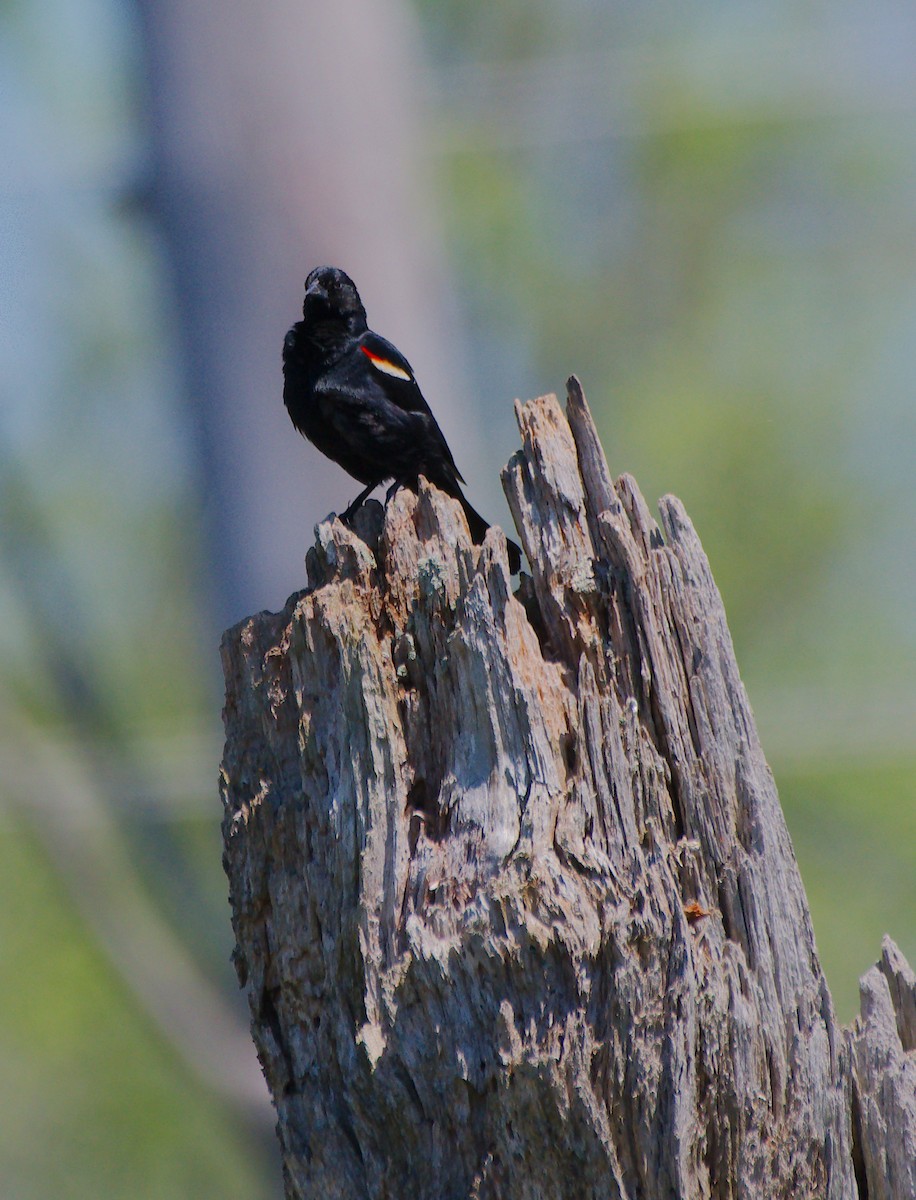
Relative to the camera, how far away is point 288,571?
14.3ft

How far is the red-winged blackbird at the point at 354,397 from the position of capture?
3.66 metres

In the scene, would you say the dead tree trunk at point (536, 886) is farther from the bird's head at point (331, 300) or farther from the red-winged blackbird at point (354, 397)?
the bird's head at point (331, 300)

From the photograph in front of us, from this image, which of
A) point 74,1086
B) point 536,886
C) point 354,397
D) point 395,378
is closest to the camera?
point 536,886

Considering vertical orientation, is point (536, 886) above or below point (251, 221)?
below

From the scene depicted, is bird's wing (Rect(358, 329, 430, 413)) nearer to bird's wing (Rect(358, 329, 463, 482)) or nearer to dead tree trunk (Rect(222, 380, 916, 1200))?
bird's wing (Rect(358, 329, 463, 482))

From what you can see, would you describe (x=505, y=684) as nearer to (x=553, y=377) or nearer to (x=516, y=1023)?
(x=516, y=1023)

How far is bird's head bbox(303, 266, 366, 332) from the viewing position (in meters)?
3.78

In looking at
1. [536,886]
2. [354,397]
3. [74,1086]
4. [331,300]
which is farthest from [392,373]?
[74,1086]

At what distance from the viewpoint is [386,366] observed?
382 centimetres

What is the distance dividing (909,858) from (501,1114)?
7.55 meters

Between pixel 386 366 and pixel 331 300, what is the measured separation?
31 centimetres

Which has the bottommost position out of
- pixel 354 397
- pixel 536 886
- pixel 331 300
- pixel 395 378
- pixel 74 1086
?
pixel 536 886

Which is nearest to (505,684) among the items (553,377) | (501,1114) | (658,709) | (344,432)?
(658,709)

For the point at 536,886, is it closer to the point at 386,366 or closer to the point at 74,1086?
the point at 386,366
